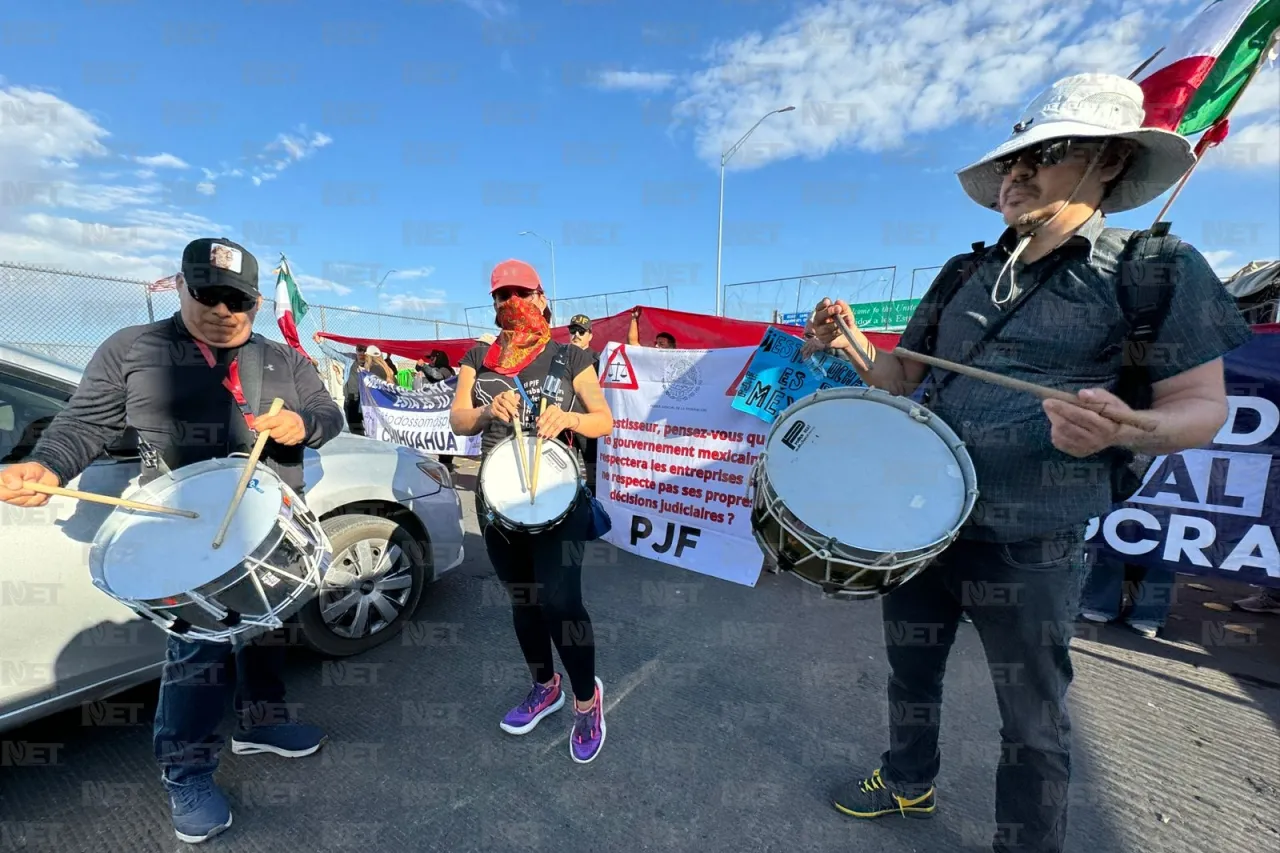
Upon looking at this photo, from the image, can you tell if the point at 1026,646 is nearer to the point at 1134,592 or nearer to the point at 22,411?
the point at 1134,592

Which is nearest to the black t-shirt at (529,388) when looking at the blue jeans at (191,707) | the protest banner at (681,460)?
the blue jeans at (191,707)

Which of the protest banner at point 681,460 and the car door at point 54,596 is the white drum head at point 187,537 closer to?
the car door at point 54,596

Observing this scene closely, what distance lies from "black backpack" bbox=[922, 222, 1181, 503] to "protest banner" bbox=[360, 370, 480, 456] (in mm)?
6496

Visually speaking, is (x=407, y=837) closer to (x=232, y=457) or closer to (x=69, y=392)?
(x=232, y=457)

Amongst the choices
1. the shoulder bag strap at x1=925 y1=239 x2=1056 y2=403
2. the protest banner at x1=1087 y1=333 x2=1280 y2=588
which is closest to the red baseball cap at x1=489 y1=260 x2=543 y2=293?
the shoulder bag strap at x1=925 y1=239 x2=1056 y2=403

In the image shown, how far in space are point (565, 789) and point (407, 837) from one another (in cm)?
58

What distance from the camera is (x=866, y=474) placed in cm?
159

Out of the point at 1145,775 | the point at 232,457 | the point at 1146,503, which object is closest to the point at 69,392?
the point at 232,457

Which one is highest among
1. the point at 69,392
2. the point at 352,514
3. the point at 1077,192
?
the point at 1077,192

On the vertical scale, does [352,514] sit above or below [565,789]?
above

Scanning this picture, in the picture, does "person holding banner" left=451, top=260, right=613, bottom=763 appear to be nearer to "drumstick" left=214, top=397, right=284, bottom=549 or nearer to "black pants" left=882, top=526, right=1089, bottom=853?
"drumstick" left=214, top=397, right=284, bottom=549

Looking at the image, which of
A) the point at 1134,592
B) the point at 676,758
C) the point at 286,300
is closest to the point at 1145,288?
the point at 676,758

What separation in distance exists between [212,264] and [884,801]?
3010 mm

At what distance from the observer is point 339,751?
233 cm
